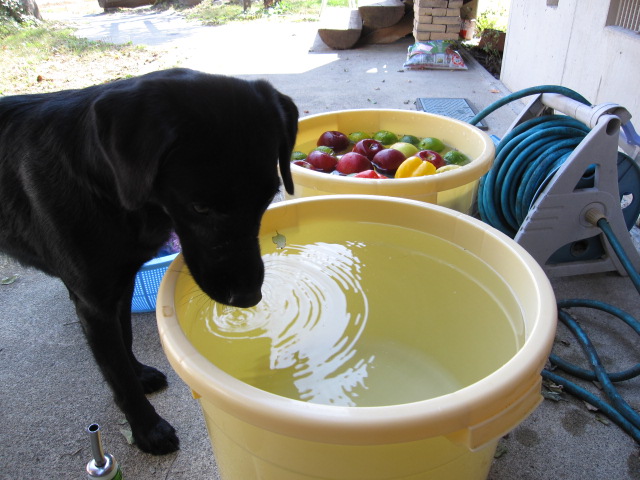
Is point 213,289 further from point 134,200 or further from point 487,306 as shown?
point 487,306

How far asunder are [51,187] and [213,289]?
1.85 ft

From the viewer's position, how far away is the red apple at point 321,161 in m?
2.68

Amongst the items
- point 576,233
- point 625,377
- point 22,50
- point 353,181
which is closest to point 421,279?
point 353,181

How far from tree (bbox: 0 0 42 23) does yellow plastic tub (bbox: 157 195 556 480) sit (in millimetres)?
10429

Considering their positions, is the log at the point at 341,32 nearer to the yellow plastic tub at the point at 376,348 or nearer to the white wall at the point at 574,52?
the white wall at the point at 574,52

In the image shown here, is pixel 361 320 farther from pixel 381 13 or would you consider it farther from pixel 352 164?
pixel 381 13

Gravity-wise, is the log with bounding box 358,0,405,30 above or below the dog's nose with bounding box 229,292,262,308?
below

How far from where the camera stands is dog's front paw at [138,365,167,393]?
2100 mm

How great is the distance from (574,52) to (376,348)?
3.39 meters

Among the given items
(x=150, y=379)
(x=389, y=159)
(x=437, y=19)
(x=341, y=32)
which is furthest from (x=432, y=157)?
(x=341, y=32)

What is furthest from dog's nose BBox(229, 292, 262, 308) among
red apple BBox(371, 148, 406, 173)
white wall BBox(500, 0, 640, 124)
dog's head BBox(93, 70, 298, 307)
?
white wall BBox(500, 0, 640, 124)

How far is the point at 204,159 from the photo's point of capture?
1.27m

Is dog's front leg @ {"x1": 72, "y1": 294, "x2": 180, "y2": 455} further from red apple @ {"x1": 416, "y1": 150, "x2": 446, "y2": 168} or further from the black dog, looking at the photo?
red apple @ {"x1": 416, "y1": 150, "x2": 446, "y2": 168}

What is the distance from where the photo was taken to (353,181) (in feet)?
6.98
